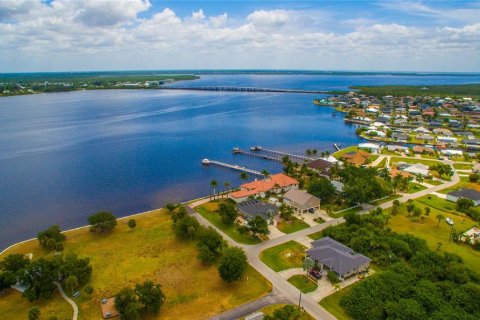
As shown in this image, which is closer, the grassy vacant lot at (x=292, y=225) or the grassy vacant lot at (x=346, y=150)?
the grassy vacant lot at (x=292, y=225)

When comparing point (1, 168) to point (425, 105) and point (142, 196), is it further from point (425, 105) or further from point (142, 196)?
point (425, 105)

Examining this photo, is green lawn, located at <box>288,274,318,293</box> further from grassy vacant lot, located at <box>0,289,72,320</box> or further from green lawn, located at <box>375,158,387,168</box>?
green lawn, located at <box>375,158,387,168</box>

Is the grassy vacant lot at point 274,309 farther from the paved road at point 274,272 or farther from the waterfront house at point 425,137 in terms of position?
the waterfront house at point 425,137

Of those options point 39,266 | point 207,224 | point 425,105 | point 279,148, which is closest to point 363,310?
point 207,224

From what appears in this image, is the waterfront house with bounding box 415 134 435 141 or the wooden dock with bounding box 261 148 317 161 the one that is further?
the waterfront house with bounding box 415 134 435 141

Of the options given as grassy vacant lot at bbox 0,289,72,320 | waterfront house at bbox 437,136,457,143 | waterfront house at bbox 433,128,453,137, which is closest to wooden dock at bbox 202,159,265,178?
grassy vacant lot at bbox 0,289,72,320

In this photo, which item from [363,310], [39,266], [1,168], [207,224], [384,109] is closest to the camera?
[363,310]

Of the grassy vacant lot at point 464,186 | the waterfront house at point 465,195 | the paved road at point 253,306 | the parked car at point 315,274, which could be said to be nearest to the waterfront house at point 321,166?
the grassy vacant lot at point 464,186
